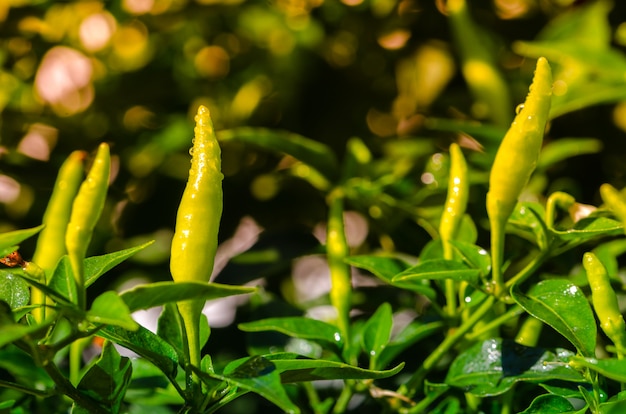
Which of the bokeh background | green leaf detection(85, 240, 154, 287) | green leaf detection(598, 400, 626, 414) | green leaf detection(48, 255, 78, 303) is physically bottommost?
the bokeh background

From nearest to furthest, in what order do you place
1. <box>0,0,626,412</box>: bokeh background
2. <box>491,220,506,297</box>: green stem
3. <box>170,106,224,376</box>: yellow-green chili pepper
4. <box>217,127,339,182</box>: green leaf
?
<box>170,106,224,376</box>: yellow-green chili pepper < <box>491,220,506,297</box>: green stem < <box>217,127,339,182</box>: green leaf < <box>0,0,626,412</box>: bokeh background

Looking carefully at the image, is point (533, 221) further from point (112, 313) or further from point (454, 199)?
point (112, 313)

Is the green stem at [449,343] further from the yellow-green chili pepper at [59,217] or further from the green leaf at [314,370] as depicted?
the yellow-green chili pepper at [59,217]

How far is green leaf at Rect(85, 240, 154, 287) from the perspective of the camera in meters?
0.68

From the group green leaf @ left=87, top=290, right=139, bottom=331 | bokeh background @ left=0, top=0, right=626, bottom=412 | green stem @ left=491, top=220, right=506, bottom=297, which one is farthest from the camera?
bokeh background @ left=0, top=0, right=626, bottom=412

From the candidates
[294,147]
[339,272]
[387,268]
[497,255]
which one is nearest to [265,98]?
[294,147]

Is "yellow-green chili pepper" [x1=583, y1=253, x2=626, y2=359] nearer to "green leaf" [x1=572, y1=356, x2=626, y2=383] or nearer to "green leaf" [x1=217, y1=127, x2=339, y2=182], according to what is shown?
"green leaf" [x1=572, y1=356, x2=626, y2=383]

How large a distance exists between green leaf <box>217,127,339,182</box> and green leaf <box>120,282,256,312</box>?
0.57 m

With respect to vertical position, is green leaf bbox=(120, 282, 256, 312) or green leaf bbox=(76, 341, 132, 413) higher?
green leaf bbox=(120, 282, 256, 312)

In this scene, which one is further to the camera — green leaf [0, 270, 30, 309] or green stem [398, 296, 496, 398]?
green stem [398, 296, 496, 398]

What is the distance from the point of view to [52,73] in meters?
1.94

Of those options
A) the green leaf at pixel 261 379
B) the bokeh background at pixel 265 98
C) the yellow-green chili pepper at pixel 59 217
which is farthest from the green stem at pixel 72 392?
the bokeh background at pixel 265 98

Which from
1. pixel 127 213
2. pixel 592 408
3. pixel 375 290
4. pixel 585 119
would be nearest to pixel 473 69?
pixel 585 119

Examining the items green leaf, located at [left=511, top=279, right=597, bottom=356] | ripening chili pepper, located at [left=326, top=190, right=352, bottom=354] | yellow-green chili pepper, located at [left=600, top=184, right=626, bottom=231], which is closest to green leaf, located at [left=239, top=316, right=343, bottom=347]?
ripening chili pepper, located at [left=326, top=190, right=352, bottom=354]
